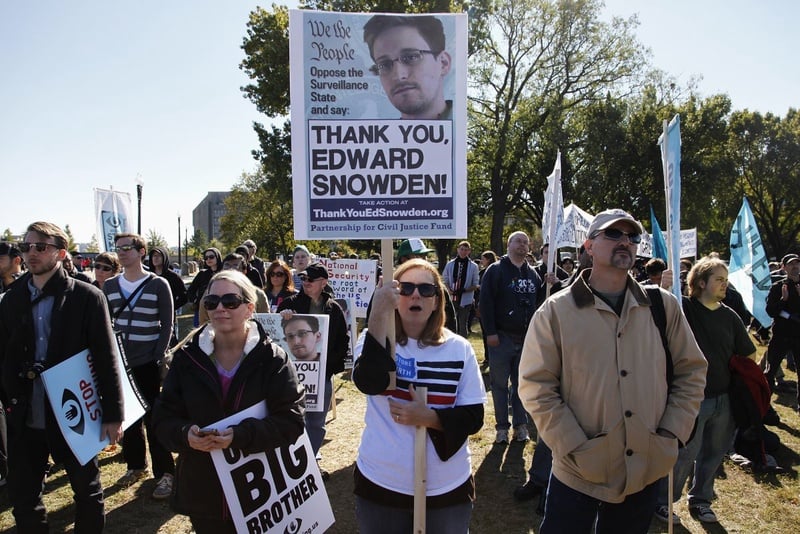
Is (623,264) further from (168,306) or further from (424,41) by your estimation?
(168,306)

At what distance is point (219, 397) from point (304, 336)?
2.42m

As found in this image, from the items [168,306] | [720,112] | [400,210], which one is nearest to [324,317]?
[168,306]

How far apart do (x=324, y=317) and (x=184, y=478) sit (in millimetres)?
2440

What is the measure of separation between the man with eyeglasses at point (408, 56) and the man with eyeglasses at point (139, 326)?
3356 mm

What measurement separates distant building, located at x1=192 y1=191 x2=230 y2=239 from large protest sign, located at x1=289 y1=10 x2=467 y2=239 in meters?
126

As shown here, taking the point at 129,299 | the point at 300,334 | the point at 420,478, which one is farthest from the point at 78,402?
the point at 420,478

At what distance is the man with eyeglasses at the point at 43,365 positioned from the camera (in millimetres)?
3248

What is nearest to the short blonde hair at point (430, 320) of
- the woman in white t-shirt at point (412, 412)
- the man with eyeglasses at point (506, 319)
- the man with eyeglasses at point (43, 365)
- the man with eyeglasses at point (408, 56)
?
the woman in white t-shirt at point (412, 412)

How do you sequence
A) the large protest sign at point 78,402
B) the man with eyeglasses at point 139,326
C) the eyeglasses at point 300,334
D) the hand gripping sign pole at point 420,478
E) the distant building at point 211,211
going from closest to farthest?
1. the hand gripping sign pole at point 420,478
2. the large protest sign at point 78,402
3. the man with eyeglasses at point 139,326
4. the eyeglasses at point 300,334
5. the distant building at point 211,211

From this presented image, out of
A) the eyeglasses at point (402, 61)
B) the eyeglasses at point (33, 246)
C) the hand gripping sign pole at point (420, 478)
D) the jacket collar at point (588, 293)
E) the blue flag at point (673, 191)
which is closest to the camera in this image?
the hand gripping sign pole at point (420, 478)

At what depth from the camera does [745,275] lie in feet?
26.8

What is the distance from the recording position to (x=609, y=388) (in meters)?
2.48

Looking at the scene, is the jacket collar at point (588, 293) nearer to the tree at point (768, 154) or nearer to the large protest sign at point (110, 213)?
the large protest sign at point (110, 213)

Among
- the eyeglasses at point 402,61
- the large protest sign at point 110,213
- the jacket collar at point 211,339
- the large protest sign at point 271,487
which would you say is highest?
the eyeglasses at point 402,61
